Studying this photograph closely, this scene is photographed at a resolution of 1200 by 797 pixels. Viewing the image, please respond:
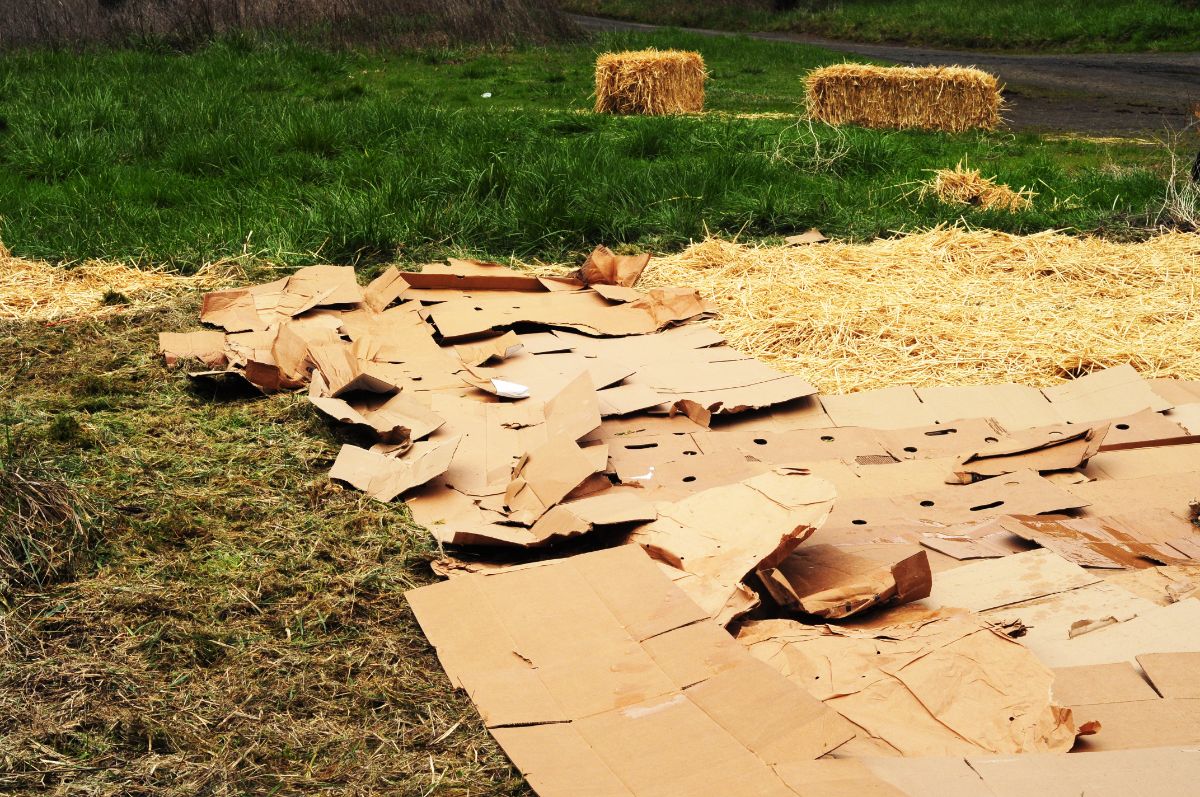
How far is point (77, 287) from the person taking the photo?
5.91 metres

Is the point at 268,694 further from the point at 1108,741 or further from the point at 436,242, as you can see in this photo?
the point at 436,242

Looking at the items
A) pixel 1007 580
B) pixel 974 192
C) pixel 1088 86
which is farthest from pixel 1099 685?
pixel 1088 86

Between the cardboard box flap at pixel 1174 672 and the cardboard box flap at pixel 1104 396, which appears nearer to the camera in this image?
the cardboard box flap at pixel 1174 672

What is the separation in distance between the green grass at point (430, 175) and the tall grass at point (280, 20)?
2311mm

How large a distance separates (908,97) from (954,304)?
6524 mm

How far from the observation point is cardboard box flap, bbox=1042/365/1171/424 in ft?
14.5

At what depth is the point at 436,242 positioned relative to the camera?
6703 millimetres

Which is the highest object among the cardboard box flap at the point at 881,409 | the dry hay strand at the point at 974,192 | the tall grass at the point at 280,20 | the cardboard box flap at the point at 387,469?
the tall grass at the point at 280,20

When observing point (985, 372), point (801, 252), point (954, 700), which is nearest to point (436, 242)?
point (801, 252)

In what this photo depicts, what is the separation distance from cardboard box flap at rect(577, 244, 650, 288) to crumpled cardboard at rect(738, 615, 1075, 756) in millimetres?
3398

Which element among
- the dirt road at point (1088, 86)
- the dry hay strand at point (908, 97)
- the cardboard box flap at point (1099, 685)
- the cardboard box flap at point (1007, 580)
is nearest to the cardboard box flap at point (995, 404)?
the cardboard box flap at point (1007, 580)

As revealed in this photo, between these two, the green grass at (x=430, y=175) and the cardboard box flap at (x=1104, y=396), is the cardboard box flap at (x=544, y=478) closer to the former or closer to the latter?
the cardboard box flap at (x=1104, y=396)

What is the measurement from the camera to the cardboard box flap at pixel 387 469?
12.0 feet

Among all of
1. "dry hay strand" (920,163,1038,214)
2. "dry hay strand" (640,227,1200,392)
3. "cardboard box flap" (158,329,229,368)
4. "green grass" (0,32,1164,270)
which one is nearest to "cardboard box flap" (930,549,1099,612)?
"dry hay strand" (640,227,1200,392)
